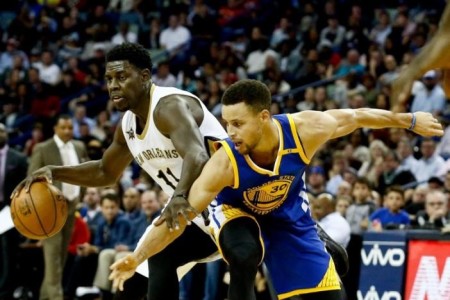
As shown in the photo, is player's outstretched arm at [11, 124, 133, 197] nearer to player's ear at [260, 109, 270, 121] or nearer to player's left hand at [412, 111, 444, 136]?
player's ear at [260, 109, 270, 121]

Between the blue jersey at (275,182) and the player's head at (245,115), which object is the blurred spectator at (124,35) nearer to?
the blue jersey at (275,182)

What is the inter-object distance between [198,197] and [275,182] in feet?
1.52

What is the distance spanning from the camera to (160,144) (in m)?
5.57

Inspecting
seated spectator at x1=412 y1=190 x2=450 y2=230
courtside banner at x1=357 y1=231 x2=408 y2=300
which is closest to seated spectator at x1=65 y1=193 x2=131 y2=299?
courtside banner at x1=357 y1=231 x2=408 y2=300

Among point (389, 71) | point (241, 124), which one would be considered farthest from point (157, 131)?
point (389, 71)

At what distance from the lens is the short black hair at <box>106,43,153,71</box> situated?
18.5ft

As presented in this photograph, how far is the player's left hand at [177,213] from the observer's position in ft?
15.7

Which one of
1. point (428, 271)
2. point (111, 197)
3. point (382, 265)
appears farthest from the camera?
point (111, 197)

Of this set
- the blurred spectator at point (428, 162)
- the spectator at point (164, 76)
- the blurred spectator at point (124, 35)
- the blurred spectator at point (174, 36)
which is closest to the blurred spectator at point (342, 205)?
the blurred spectator at point (428, 162)

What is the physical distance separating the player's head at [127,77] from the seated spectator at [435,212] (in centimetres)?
378

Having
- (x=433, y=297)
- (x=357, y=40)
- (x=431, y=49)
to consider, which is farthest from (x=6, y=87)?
(x=431, y=49)

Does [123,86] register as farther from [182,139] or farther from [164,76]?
[164,76]

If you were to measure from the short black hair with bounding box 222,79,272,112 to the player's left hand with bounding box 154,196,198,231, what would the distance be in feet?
2.02

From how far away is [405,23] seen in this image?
14039mm
